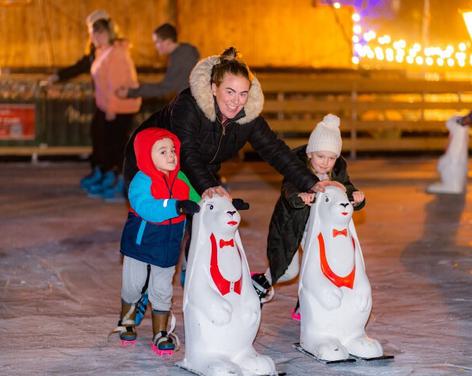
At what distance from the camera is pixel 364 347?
599 centimetres

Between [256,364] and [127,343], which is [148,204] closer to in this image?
[127,343]

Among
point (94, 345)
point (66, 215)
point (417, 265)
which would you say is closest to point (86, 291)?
point (94, 345)

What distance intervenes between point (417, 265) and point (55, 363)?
149 inches

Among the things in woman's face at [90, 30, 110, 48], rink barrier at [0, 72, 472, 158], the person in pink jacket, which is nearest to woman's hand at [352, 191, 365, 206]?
the person in pink jacket

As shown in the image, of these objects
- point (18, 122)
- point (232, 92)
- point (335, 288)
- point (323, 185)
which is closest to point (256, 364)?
point (335, 288)

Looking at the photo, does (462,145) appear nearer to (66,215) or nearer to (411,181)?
(411,181)

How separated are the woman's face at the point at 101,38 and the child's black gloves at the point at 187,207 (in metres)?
6.57

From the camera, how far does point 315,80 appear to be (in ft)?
60.7

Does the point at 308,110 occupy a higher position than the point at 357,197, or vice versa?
the point at 357,197

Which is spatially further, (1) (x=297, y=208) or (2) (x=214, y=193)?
(1) (x=297, y=208)

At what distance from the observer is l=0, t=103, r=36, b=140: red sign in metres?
16.7

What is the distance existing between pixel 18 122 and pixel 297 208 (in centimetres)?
1107

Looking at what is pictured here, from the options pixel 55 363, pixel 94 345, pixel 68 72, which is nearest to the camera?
pixel 55 363

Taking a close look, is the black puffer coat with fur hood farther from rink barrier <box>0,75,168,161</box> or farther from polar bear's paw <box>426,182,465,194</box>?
rink barrier <box>0,75,168,161</box>
